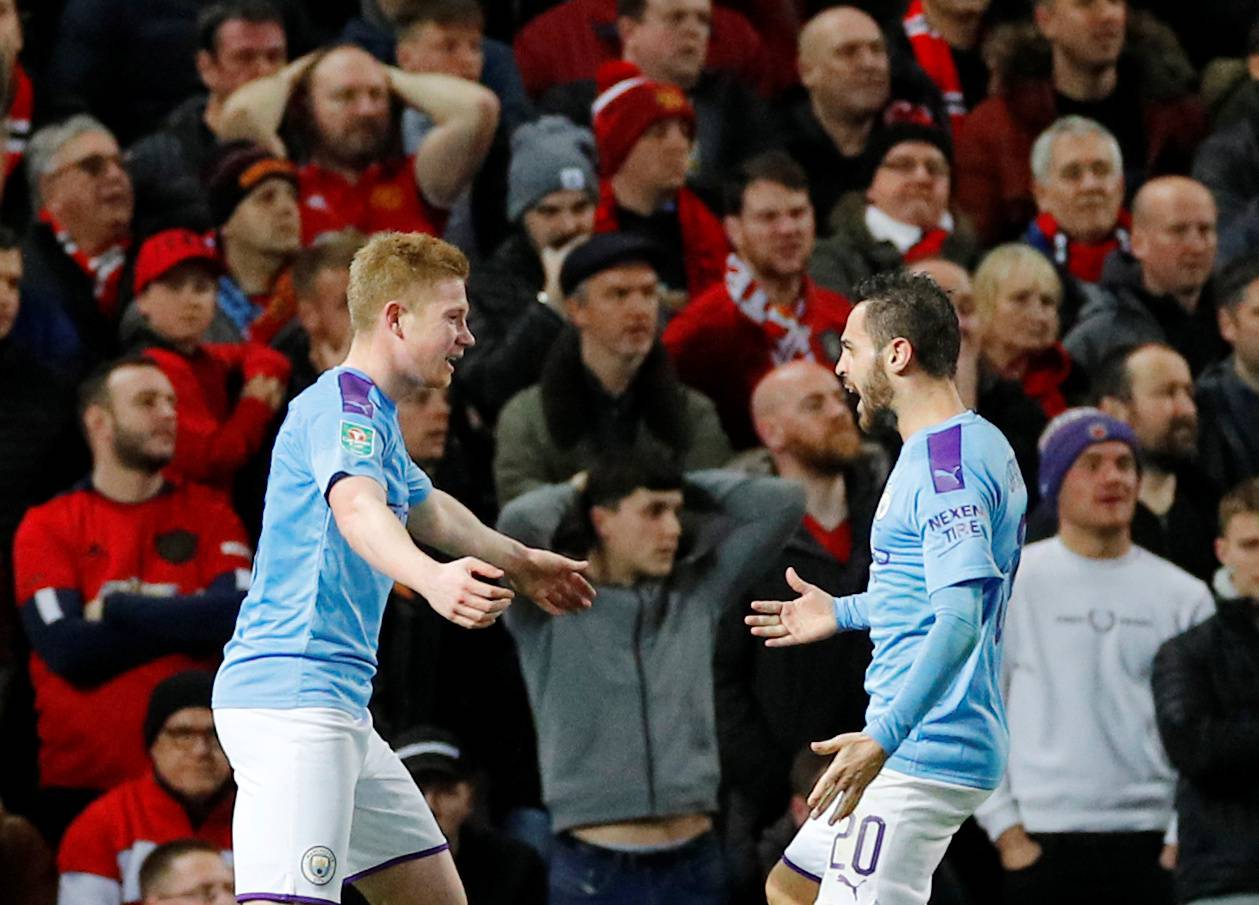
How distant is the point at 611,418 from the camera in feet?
27.3

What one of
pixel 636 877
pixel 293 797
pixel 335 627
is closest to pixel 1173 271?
pixel 636 877

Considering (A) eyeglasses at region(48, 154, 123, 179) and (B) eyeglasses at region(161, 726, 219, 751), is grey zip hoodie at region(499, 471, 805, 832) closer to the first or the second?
(B) eyeglasses at region(161, 726, 219, 751)

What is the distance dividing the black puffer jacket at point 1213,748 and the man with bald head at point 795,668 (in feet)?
3.34

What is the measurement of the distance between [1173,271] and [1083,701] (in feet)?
9.82

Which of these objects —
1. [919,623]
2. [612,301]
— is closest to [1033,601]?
[612,301]

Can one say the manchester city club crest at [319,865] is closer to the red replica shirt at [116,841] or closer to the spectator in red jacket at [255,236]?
the red replica shirt at [116,841]

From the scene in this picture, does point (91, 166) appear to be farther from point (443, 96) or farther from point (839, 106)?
point (839, 106)

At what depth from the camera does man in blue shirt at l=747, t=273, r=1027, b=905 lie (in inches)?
197

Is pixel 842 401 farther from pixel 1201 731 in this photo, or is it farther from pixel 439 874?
pixel 439 874

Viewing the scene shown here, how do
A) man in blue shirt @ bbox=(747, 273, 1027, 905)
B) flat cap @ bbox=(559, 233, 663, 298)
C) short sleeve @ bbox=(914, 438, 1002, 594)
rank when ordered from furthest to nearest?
1. flat cap @ bbox=(559, 233, 663, 298)
2. man in blue shirt @ bbox=(747, 273, 1027, 905)
3. short sleeve @ bbox=(914, 438, 1002, 594)

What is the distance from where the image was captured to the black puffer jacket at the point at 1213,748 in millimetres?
7590

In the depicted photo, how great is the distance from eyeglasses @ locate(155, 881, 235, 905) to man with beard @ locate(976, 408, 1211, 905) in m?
2.49

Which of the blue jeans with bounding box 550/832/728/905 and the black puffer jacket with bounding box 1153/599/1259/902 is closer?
the blue jeans with bounding box 550/832/728/905

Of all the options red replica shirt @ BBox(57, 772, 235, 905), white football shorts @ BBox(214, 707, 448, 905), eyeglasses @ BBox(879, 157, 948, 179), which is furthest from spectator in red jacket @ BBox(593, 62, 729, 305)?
white football shorts @ BBox(214, 707, 448, 905)
